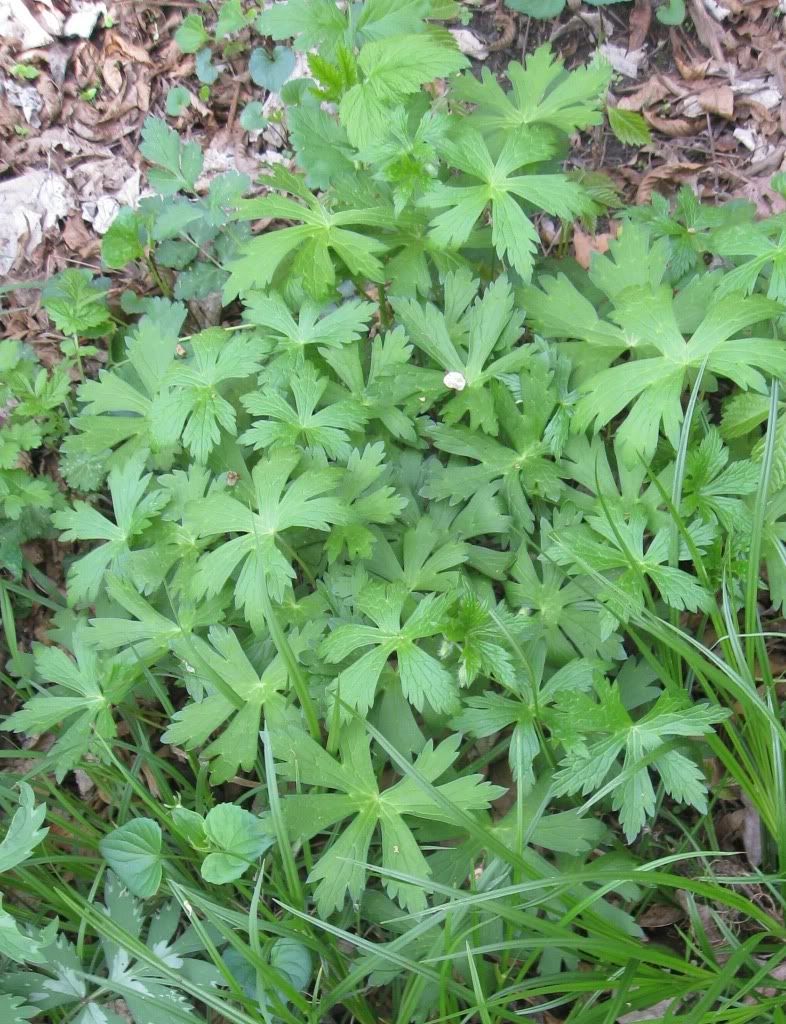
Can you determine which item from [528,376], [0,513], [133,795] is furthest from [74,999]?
[528,376]

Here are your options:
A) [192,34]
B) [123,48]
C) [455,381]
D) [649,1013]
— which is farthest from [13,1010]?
[123,48]

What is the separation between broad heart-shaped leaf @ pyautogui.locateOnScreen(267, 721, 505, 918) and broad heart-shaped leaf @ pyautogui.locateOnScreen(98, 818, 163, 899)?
1.14ft

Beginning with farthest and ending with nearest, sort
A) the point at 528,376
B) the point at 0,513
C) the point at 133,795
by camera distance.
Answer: the point at 0,513, the point at 133,795, the point at 528,376

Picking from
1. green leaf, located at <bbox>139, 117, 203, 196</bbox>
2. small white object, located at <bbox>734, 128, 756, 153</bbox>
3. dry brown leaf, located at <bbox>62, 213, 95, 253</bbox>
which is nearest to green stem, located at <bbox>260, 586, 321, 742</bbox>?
green leaf, located at <bbox>139, 117, 203, 196</bbox>

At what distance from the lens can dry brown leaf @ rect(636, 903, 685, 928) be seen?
179 cm

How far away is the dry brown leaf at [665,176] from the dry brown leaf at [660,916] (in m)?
2.13

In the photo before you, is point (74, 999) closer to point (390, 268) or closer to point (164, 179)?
point (390, 268)

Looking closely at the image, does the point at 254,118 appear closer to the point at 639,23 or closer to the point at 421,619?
Answer: the point at 639,23

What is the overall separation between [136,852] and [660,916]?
1.21 meters

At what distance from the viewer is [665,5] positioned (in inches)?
110

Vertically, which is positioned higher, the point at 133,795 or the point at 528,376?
the point at 528,376

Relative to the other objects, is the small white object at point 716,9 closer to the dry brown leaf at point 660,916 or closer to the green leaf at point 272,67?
the green leaf at point 272,67

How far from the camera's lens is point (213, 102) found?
3.09 m

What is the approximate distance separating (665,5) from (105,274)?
2211 millimetres
